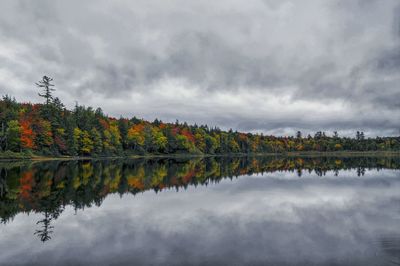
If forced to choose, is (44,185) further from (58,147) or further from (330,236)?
(58,147)

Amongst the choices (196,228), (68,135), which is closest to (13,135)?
(68,135)

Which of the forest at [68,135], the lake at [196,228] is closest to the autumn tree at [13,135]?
the forest at [68,135]

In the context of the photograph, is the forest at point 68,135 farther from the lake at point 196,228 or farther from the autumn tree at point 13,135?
the lake at point 196,228

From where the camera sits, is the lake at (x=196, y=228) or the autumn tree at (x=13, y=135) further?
the autumn tree at (x=13, y=135)

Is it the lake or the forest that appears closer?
the lake

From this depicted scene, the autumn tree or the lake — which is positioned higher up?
the autumn tree

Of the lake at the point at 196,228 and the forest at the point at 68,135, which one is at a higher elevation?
the forest at the point at 68,135

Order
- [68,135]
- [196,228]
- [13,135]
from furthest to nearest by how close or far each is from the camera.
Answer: [68,135]
[13,135]
[196,228]

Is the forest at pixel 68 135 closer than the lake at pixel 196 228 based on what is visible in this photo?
No

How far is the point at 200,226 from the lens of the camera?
1543 centimetres

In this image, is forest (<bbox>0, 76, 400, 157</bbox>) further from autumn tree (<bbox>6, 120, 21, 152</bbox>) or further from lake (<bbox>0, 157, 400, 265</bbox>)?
lake (<bbox>0, 157, 400, 265</bbox>)

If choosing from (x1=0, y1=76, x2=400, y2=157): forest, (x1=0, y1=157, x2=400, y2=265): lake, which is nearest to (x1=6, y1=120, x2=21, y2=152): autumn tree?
(x1=0, y1=76, x2=400, y2=157): forest

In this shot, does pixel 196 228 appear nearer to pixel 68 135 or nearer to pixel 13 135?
pixel 13 135

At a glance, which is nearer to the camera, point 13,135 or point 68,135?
point 13,135
